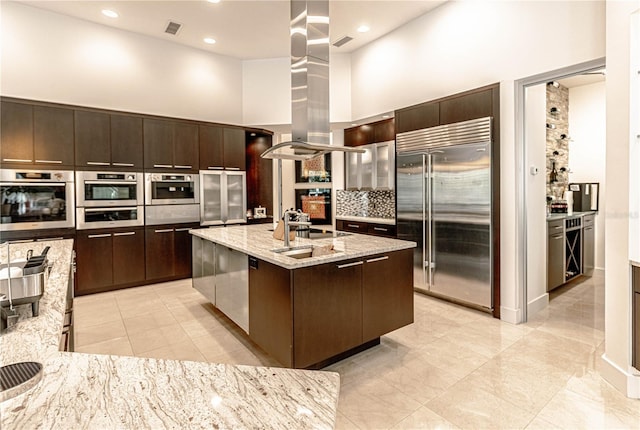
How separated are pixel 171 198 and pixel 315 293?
3.57 meters

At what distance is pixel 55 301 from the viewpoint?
143 cm

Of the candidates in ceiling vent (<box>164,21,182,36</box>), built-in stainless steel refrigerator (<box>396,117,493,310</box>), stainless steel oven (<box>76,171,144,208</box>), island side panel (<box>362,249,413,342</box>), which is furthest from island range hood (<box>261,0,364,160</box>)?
stainless steel oven (<box>76,171,144,208</box>)

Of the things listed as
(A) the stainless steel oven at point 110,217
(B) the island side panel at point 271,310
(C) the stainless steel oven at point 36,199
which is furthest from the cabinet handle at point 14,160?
(B) the island side panel at point 271,310

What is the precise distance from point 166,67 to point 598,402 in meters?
6.11

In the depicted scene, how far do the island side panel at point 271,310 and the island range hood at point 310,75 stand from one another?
1231mm

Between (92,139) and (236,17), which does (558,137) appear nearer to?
(236,17)

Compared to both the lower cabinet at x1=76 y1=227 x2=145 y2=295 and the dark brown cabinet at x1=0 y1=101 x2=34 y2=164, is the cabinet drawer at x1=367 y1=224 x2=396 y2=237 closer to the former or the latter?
the lower cabinet at x1=76 y1=227 x2=145 y2=295

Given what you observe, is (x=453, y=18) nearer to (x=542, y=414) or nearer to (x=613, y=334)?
(x=613, y=334)

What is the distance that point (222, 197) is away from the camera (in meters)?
5.37

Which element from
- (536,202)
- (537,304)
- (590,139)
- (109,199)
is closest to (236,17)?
(109,199)

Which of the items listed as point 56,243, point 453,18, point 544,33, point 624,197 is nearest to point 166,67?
point 56,243

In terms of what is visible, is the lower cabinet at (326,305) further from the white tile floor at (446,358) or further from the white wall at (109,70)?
the white wall at (109,70)

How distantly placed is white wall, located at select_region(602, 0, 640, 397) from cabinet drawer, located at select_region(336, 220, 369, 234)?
3.27m

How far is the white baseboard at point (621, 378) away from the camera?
2117 mm
